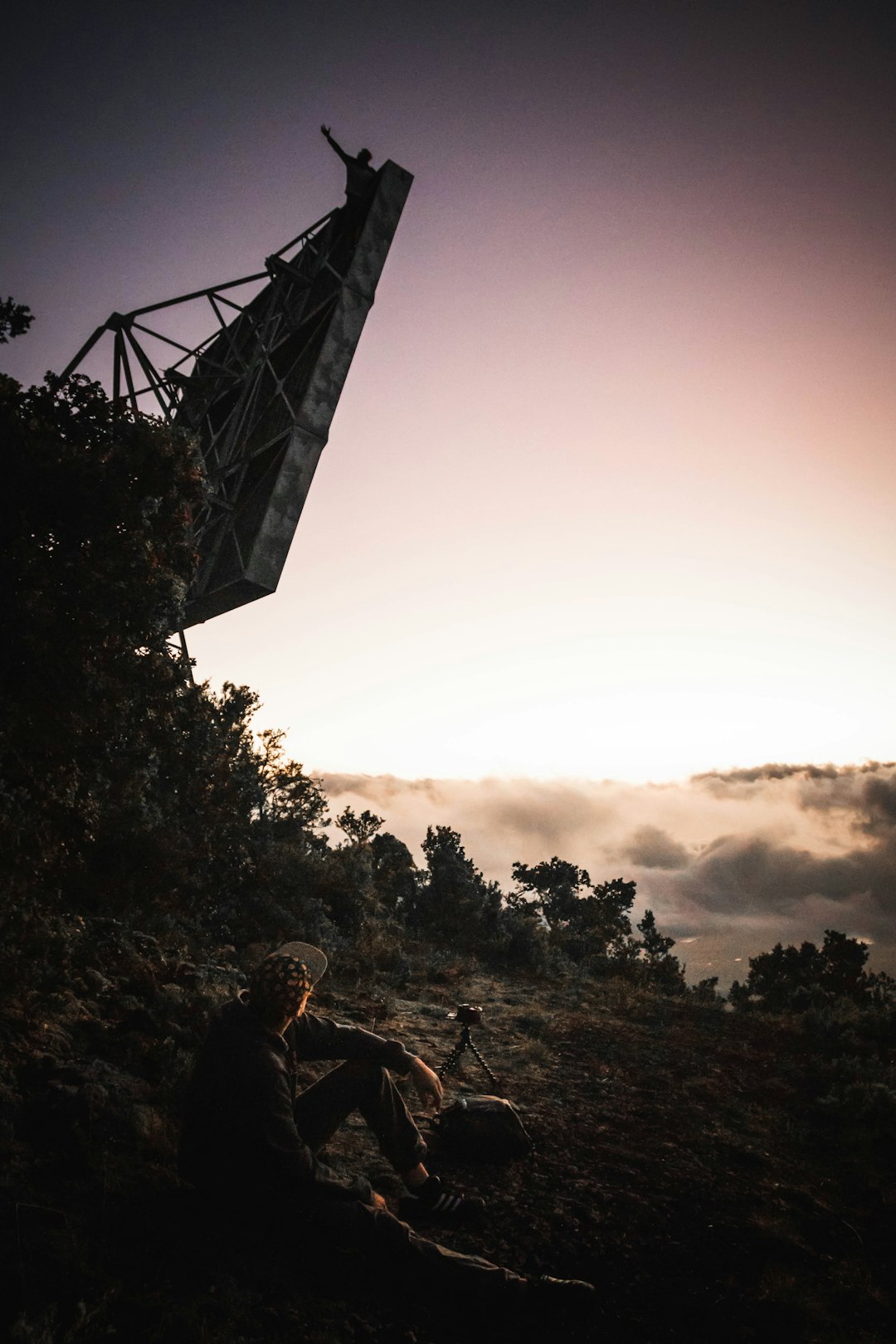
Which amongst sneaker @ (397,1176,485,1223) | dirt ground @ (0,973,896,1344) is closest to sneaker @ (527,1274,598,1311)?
dirt ground @ (0,973,896,1344)

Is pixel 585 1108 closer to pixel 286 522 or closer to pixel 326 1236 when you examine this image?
pixel 326 1236

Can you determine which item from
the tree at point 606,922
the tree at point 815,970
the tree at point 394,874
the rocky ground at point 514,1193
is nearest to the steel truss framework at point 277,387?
the rocky ground at point 514,1193

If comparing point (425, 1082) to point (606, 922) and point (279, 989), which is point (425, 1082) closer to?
point (279, 989)

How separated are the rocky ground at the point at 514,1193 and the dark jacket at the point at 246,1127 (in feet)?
1.07

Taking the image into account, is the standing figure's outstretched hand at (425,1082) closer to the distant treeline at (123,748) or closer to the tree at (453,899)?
the distant treeline at (123,748)

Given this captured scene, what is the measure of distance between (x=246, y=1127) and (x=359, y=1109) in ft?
3.15

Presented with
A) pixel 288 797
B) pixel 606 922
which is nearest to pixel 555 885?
pixel 606 922

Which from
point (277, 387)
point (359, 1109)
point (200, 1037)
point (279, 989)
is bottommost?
point (200, 1037)

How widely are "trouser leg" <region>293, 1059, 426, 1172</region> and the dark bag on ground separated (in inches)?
56.8

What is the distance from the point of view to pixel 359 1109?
3387 mm

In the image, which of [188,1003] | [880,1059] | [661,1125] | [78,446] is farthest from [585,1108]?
[78,446]

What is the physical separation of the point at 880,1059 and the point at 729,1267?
617 cm

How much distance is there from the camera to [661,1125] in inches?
225

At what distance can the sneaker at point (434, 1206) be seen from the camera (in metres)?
3.51
